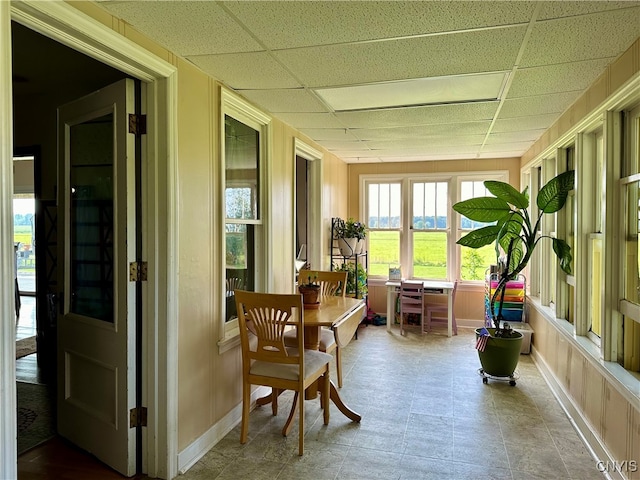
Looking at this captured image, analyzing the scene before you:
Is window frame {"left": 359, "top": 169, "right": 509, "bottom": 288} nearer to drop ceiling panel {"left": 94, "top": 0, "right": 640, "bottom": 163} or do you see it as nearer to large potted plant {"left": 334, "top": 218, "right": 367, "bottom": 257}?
large potted plant {"left": 334, "top": 218, "right": 367, "bottom": 257}

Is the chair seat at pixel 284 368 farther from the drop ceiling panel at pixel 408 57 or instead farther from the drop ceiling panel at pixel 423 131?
the drop ceiling panel at pixel 423 131

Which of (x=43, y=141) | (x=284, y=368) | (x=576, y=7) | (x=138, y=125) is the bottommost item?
(x=284, y=368)

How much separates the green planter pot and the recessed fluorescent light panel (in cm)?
205

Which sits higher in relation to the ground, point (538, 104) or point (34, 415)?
point (538, 104)

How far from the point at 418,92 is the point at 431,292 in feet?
10.5

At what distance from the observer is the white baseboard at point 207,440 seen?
2.31 m

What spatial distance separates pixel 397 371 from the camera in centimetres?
393

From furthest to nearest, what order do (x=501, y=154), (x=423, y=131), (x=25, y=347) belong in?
(x=501, y=154)
(x=25, y=347)
(x=423, y=131)

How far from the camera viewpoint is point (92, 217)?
240cm

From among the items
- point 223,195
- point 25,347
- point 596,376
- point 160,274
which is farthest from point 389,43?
point 25,347

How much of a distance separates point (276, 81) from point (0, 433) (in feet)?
7.36

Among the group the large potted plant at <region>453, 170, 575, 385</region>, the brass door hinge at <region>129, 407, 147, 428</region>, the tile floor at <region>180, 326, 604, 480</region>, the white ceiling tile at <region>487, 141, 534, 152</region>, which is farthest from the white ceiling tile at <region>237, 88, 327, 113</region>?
the white ceiling tile at <region>487, 141, 534, 152</region>

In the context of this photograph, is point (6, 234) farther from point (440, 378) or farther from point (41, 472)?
point (440, 378)

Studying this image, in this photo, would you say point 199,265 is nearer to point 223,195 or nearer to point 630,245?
point 223,195
